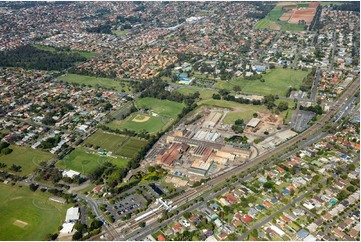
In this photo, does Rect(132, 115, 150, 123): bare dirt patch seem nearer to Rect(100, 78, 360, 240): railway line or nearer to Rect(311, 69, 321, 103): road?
Rect(100, 78, 360, 240): railway line

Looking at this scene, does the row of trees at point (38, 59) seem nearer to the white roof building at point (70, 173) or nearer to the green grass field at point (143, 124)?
the green grass field at point (143, 124)

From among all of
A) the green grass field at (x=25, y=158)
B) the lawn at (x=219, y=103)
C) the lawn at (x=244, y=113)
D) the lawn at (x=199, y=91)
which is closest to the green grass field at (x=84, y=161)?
the green grass field at (x=25, y=158)

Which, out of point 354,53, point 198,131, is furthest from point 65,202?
point 354,53

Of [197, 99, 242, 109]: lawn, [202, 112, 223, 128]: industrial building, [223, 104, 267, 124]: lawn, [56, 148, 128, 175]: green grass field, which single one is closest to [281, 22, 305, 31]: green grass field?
[197, 99, 242, 109]: lawn

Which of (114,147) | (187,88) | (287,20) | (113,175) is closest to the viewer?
(113,175)

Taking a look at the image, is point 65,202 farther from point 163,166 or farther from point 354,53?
point 354,53
